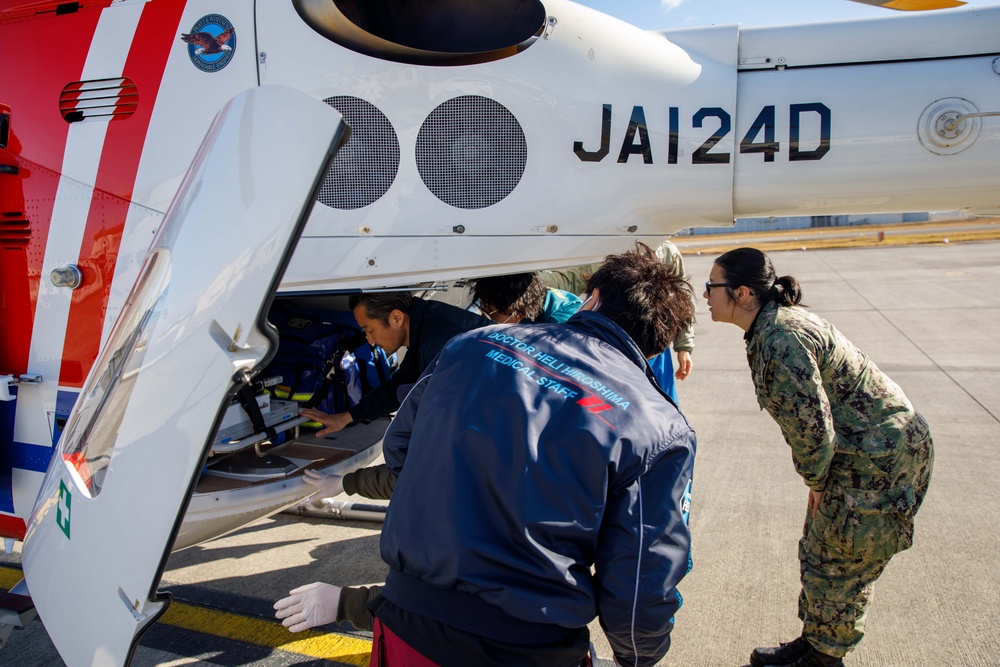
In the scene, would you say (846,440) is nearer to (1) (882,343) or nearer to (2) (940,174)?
(2) (940,174)

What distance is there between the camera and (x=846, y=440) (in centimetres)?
247

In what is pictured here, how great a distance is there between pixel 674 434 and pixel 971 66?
2.07 m

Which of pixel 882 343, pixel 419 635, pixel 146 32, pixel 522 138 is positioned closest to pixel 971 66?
pixel 522 138

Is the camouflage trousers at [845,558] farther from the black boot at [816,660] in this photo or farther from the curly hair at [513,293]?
the curly hair at [513,293]

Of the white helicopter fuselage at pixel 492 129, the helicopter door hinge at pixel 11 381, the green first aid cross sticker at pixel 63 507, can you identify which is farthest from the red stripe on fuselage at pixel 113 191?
the green first aid cross sticker at pixel 63 507

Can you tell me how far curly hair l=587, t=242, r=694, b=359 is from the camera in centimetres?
171

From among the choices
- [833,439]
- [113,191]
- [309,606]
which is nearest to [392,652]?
[309,606]

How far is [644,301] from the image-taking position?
171cm

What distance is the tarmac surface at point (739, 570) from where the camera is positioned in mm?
2932

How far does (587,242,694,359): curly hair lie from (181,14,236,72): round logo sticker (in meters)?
1.67

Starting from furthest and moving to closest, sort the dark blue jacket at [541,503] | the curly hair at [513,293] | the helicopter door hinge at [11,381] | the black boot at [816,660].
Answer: the curly hair at [513,293]
the helicopter door hinge at [11,381]
the black boot at [816,660]
the dark blue jacket at [541,503]

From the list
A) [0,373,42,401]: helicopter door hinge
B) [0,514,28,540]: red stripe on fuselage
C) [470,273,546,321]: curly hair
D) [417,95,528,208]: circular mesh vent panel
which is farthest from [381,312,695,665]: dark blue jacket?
[0,514,28,540]: red stripe on fuselage

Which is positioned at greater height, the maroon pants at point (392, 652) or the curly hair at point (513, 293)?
the curly hair at point (513, 293)

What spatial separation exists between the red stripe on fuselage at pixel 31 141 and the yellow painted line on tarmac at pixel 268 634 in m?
1.38
